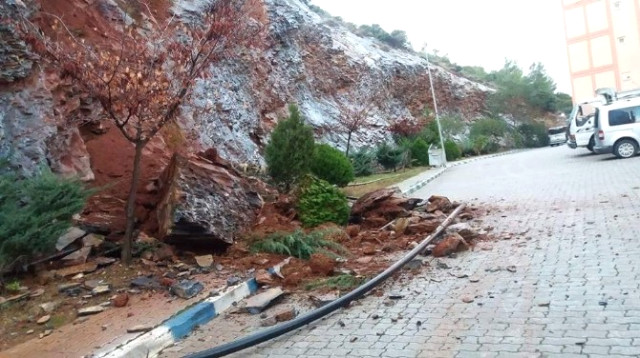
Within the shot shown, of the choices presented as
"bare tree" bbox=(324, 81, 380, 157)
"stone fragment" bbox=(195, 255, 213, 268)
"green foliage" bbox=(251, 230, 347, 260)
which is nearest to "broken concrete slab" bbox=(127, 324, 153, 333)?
"stone fragment" bbox=(195, 255, 213, 268)

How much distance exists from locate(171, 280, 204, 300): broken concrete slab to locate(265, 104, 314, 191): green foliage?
7.00 metres

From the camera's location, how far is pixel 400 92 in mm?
42750

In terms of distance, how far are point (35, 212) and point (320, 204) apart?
5212 mm

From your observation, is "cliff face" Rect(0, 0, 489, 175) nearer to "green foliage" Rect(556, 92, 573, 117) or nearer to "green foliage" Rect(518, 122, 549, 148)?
"green foliage" Rect(518, 122, 549, 148)

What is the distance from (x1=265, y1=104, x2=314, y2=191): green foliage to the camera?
1309cm

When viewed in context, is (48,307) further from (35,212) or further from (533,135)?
(533,135)

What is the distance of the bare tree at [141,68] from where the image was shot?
6754 mm

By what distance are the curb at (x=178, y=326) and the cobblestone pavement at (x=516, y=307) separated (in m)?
0.83

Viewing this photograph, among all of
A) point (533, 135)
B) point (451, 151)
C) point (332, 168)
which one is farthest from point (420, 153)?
point (533, 135)

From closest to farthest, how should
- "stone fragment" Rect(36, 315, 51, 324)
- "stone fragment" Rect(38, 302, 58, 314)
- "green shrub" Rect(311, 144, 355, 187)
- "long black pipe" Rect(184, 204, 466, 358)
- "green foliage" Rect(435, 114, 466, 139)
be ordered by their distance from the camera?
"long black pipe" Rect(184, 204, 466, 358) < "stone fragment" Rect(36, 315, 51, 324) < "stone fragment" Rect(38, 302, 58, 314) < "green shrub" Rect(311, 144, 355, 187) < "green foliage" Rect(435, 114, 466, 139)

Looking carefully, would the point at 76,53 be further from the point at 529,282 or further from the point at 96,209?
the point at 529,282

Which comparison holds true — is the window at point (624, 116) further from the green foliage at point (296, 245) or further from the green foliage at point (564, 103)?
the green foliage at point (564, 103)

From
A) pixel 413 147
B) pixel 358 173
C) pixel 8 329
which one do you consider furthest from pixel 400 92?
pixel 8 329

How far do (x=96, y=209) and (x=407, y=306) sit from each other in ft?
18.3
